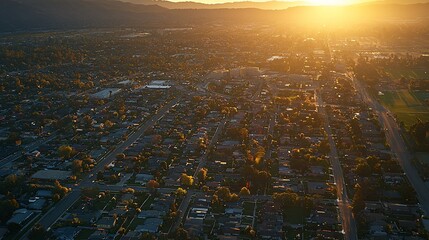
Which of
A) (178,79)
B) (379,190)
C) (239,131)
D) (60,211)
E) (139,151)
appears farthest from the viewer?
(178,79)

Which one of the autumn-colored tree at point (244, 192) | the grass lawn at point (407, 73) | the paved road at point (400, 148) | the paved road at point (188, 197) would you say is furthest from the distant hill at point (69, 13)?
the autumn-colored tree at point (244, 192)

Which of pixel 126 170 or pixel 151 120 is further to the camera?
pixel 151 120

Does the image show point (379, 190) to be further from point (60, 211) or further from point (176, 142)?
point (60, 211)

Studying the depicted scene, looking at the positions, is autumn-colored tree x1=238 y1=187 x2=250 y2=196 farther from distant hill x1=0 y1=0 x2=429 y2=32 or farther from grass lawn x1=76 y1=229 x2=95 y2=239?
distant hill x1=0 y1=0 x2=429 y2=32

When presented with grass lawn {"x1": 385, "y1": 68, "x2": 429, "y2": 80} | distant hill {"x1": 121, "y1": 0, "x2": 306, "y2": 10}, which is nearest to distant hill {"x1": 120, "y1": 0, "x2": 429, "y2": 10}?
distant hill {"x1": 121, "y1": 0, "x2": 306, "y2": 10}

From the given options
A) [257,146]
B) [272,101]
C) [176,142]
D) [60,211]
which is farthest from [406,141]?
[60,211]

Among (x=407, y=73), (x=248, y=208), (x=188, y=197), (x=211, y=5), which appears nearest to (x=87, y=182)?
(x=188, y=197)

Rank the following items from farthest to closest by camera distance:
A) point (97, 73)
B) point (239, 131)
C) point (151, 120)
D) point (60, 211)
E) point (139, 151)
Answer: point (97, 73)
point (151, 120)
point (239, 131)
point (139, 151)
point (60, 211)
